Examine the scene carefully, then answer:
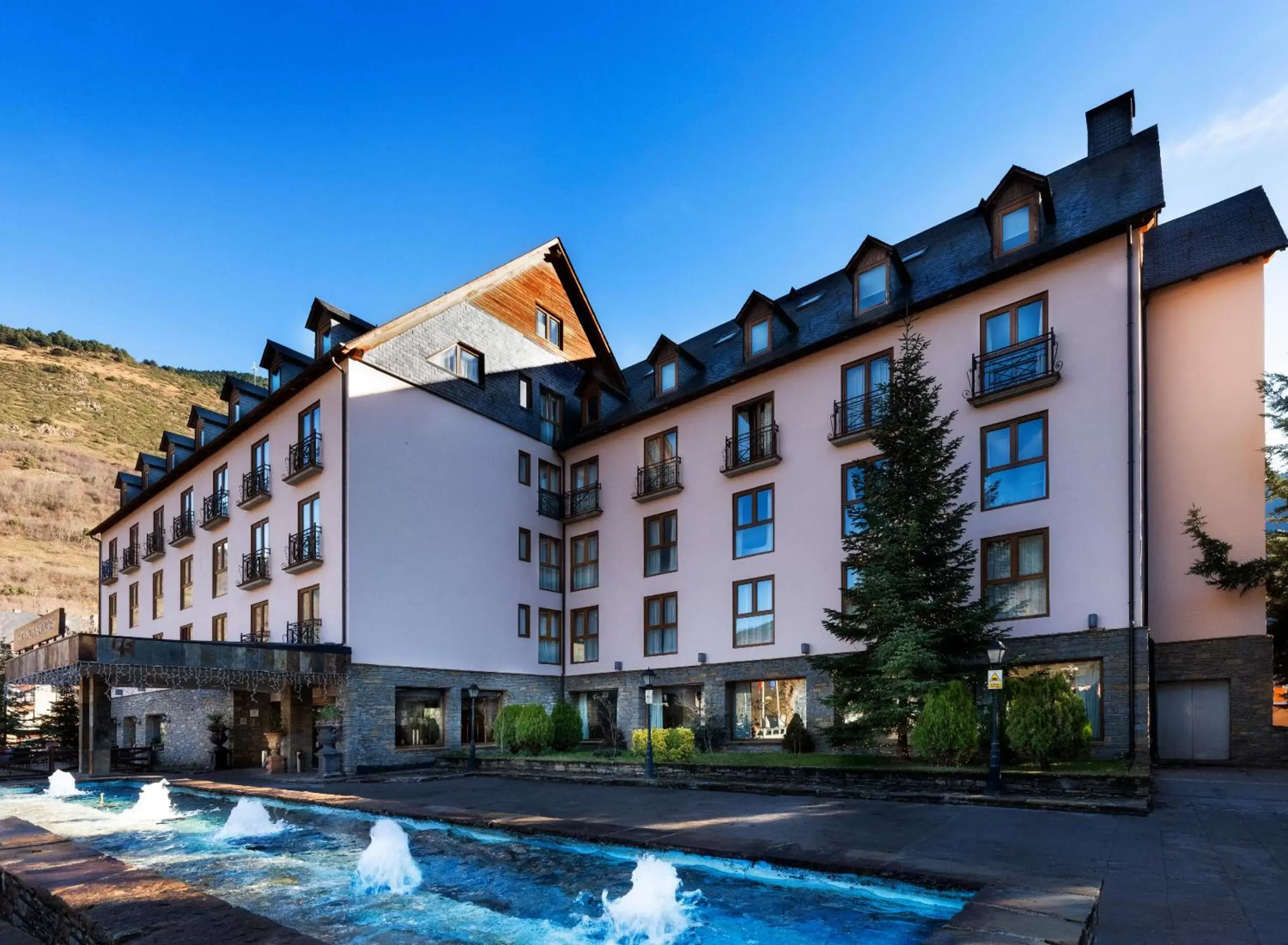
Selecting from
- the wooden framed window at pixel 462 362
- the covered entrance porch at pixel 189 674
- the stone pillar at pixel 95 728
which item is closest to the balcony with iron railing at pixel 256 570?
the covered entrance porch at pixel 189 674

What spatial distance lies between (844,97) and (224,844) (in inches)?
647

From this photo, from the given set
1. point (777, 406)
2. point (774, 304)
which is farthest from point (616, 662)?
point (774, 304)

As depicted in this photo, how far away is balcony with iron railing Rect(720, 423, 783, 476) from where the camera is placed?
21719mm

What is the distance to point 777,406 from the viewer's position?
21984 mm

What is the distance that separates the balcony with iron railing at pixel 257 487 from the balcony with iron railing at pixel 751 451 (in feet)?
46.2

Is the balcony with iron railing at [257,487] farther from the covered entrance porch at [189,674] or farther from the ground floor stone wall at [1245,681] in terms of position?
the ground floor stone wall at [1245,681]

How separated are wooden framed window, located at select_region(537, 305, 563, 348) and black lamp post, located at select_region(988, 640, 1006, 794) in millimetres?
19924

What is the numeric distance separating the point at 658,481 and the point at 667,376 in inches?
142

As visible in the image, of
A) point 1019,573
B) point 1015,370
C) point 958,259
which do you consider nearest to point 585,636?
point 1019,573

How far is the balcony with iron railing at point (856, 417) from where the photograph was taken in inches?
763

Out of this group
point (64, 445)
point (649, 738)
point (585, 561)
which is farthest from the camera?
point (64, 445)

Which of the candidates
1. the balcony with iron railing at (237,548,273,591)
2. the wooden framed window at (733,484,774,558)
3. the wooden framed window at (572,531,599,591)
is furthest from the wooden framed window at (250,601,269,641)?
the wooden framed window at (733,484,774,558)

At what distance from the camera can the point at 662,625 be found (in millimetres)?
24109

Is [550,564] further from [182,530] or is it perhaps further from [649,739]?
[182,530]
